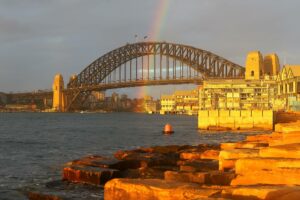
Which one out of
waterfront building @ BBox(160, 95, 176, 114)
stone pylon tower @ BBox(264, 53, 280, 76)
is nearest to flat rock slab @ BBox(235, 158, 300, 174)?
stone pylon tower @ BBox(264, 53, 280, 76)

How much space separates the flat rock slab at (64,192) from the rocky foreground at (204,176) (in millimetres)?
45

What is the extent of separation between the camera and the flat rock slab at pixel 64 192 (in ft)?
42.2

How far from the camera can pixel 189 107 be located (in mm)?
174375

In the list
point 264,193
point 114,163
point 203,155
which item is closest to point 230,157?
point 203,155

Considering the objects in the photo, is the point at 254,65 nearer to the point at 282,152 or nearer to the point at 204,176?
the point at 282,152

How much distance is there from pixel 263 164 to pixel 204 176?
1.56m

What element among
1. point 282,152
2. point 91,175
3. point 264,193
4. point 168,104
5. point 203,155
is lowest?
point 91,175

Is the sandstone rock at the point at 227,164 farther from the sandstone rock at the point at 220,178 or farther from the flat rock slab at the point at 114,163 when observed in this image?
the flat rock slab at the point at 114,163

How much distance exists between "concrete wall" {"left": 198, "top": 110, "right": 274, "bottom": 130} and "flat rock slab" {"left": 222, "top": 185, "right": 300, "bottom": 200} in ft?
134

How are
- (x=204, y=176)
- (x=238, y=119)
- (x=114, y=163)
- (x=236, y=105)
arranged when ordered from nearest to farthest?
(x=204, y=176)
(x=114, y=163)
(x=238, y=119)
(x=236, y=105)

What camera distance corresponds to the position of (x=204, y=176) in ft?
36.2

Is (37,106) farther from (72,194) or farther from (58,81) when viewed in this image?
(72,194)

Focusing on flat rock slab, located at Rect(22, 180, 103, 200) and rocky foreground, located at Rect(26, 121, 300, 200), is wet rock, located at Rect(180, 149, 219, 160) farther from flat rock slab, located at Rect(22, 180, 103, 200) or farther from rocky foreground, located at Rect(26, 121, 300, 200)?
flat rock slab, located at Rect(22, 180, 103, 200)

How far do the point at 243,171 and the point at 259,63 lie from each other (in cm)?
9493
